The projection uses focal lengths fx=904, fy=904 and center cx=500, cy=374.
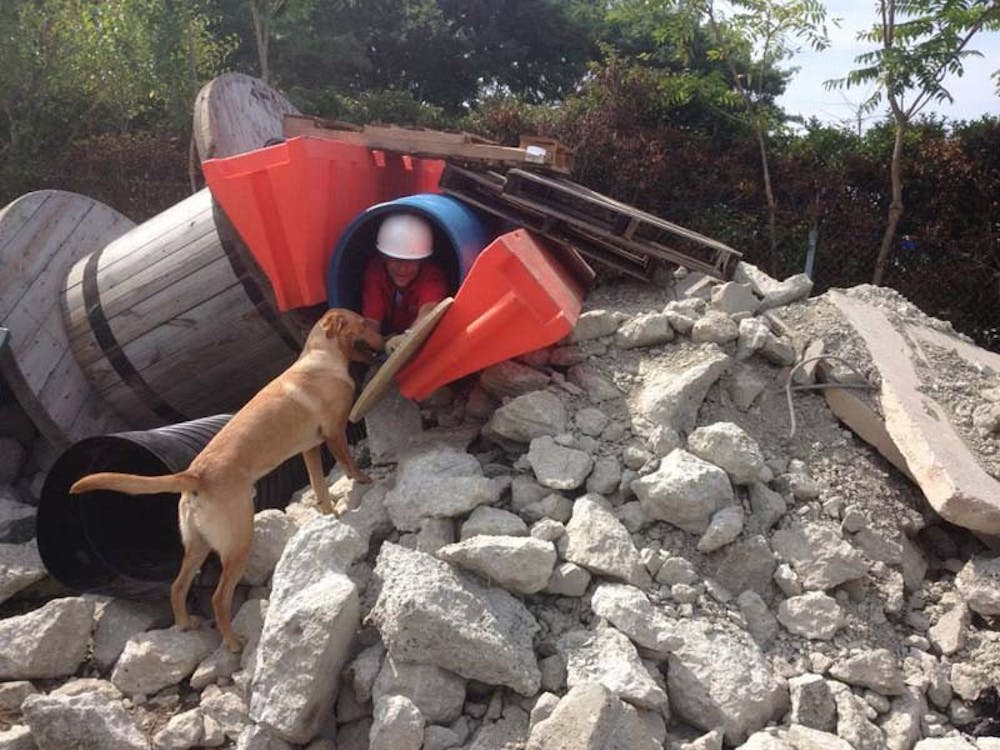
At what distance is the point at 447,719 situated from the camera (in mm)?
3135

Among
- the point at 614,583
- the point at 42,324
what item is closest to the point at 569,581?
the point at 614,583

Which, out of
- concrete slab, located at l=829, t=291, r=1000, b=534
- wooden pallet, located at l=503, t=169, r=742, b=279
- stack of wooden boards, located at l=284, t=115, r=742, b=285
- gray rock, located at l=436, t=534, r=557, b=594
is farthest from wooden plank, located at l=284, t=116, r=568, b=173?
gray rock, located at l=436, t=534, r=557, b=594

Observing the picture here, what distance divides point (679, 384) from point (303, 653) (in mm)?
2004

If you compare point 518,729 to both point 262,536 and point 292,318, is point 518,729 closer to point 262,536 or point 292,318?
point 262,536

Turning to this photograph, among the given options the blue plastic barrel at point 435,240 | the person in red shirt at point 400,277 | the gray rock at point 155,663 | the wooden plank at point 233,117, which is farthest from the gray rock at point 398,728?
the wooden plank at point 233,117

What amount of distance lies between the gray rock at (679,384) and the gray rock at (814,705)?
1.23m

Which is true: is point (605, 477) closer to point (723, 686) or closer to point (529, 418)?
point (529, 418)

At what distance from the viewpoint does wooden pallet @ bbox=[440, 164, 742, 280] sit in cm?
496

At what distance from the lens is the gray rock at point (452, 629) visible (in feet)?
10.2

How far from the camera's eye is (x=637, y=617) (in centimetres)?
329

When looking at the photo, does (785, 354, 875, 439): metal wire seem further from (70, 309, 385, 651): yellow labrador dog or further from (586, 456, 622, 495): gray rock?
(70, 309, 385, 651): yellow labrador dog

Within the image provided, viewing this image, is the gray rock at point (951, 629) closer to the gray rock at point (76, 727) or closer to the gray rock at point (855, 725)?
the gray rock at point (855, 725)

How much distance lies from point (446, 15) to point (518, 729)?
19193 mm

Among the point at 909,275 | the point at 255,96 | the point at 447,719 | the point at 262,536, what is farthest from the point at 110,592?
the point at 909,275
